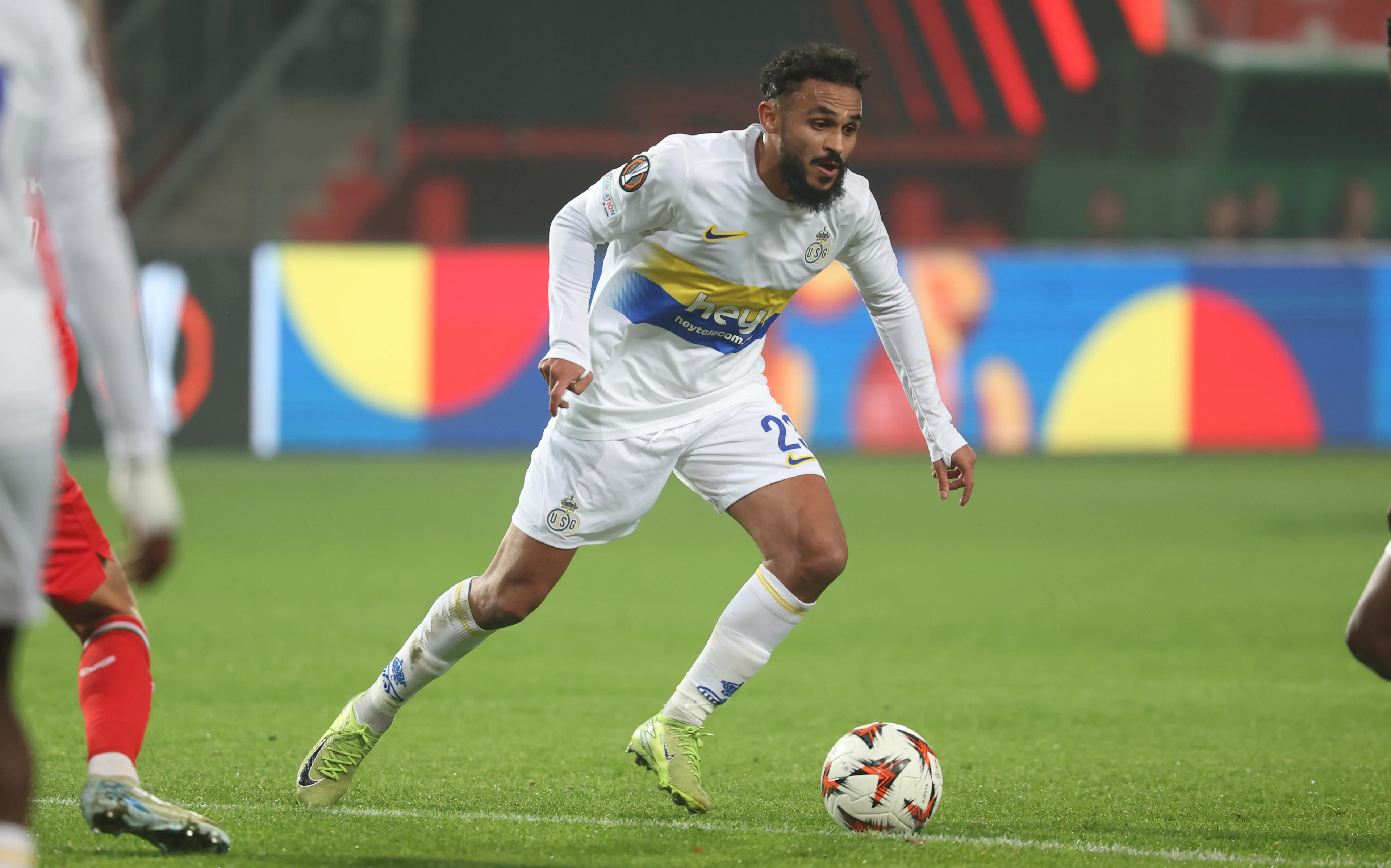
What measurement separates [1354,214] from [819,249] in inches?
548

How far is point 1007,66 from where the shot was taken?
19.2 m

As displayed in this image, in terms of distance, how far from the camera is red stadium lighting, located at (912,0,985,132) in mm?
19047

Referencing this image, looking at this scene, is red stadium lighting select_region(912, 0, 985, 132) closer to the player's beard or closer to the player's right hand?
the player's beard

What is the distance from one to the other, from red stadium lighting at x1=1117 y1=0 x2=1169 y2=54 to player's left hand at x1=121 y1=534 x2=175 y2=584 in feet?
56.5

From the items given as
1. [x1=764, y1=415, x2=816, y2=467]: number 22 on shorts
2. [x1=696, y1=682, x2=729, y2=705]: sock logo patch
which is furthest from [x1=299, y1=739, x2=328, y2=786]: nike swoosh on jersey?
[x1=764, y1=415, x2=816, y2=467]: number 22 on shorts

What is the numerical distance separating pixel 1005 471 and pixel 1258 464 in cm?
249

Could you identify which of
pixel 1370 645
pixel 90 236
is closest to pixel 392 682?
pixel 90 236

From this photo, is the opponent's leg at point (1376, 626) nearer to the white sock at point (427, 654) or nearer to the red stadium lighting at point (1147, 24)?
the white sock at point (427, 654)

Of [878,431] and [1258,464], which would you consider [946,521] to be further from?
[1258,464]

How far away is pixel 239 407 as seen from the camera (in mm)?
14547

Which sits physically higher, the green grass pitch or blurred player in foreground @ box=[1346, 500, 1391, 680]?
blurred player in foreground @ box=[1346, 500, 1391, 680]

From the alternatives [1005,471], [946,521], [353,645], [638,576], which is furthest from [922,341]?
[1005,471]

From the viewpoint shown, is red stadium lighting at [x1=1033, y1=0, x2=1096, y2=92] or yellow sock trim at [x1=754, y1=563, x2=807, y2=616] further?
red stadium lighting at [x1=1033, y1=0, x2=1096, y2=92]

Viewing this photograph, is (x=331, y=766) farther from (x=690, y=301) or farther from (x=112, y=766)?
(x=690, y=301)
